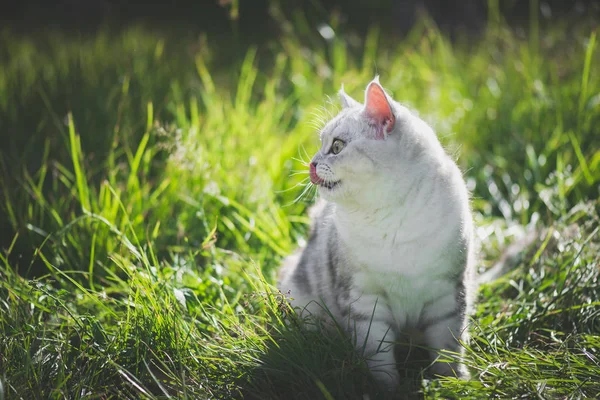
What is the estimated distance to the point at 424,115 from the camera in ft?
12.4

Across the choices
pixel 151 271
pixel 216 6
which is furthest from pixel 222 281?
pixel 216 6

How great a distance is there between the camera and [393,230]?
6.08 feet

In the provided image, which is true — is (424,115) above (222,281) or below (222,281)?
above

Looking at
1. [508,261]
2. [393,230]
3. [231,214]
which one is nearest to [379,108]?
[393,230]

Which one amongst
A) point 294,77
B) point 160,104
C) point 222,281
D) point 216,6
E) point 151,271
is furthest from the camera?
point 216,6

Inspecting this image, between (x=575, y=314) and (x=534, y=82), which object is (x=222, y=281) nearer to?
(x=575, y=314)

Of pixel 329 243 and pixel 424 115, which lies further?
pixel 424 115

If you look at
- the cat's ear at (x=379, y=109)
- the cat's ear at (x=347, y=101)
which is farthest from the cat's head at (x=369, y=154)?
the cat's ear at (x=347, y=101)

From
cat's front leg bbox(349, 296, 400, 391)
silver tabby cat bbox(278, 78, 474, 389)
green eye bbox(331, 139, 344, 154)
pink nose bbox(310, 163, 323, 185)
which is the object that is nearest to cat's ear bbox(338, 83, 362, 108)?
silver tabby cat bbox(278, 78, 474, 389)

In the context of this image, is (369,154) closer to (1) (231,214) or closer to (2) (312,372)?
(2) (312,372)

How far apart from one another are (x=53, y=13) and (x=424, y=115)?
5356 mm

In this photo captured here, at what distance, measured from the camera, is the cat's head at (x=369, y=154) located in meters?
1.83

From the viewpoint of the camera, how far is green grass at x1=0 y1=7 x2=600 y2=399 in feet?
5.98

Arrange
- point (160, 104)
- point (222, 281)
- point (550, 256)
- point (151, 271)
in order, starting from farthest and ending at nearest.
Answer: point (160, 104) < point (550, 256) < point (222, 281) < point (151, 271)
